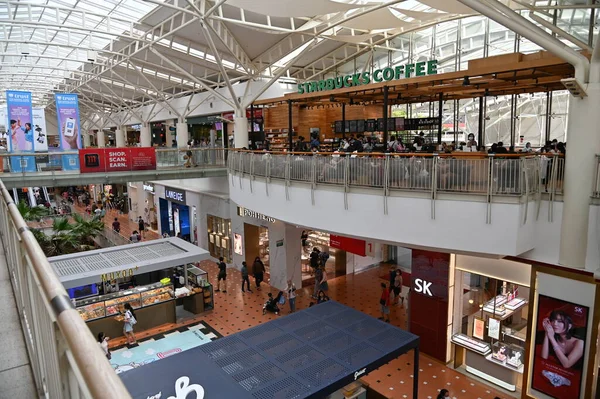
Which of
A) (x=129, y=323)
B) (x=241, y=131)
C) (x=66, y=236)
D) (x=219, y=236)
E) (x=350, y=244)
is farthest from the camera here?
(x=219, y=236)

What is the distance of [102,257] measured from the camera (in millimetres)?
17734

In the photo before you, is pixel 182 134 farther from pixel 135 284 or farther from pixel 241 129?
pixel 135 284

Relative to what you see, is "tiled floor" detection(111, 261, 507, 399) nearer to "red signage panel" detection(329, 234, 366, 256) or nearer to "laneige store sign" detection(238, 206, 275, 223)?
"red signage panel" detection(329, 234, 366, 256)

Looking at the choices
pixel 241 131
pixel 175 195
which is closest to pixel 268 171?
pixel 241 131

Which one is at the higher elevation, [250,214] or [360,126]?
[360,126]

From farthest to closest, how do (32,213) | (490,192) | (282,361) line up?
(32,213) < (490,192) < (282,361)

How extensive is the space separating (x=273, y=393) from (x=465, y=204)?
605cm

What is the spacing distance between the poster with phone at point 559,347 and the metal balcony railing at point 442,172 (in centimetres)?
313

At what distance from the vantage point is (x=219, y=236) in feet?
83.8

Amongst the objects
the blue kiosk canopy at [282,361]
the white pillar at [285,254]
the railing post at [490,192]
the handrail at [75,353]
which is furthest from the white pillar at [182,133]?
the handrail at [75,353]

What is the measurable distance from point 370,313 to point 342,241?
3216 mm

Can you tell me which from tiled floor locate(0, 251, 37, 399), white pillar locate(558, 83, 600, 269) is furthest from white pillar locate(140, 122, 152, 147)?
tiled floor locate(0, 251, 37, 399)

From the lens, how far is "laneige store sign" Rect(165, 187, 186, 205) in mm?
29000

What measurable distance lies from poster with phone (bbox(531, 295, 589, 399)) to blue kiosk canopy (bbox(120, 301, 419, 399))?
3.71m
